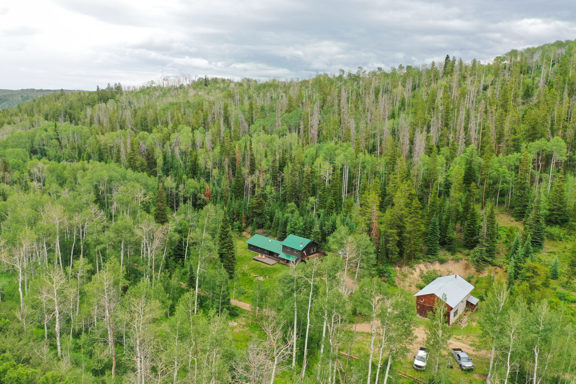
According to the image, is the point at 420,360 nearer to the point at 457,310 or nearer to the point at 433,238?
the point at 457,310

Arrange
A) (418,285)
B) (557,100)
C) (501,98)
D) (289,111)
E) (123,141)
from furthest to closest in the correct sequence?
(289,111) → (123,141) → (501,98) → (557,100) → (418,285)

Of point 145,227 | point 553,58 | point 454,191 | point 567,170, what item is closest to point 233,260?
point 145,227

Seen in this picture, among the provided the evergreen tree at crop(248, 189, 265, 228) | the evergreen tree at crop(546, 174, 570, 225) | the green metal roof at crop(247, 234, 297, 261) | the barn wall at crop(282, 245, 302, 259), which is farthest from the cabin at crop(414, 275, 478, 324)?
the evergreen tree at crop(248, 189, 265, 228)

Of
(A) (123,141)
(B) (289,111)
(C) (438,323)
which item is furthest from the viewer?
(B) (289,111)

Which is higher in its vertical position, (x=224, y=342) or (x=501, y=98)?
(x=501, y=98)

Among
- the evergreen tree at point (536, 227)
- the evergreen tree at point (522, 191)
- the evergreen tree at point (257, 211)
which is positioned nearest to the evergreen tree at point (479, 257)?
the evergreen tree at point (536, 227)

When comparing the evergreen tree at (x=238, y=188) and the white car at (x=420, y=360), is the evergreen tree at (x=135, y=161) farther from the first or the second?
the white car at (x=420, y=360)

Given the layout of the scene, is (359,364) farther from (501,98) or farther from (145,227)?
(501,98)
